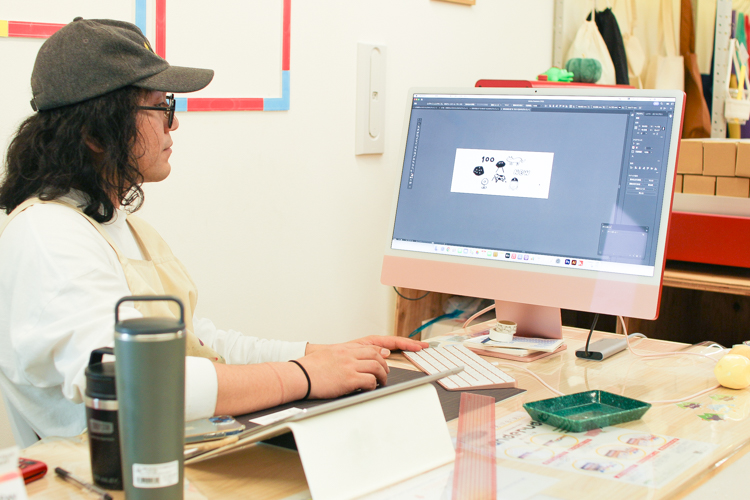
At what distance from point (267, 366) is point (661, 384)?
26.5 inches

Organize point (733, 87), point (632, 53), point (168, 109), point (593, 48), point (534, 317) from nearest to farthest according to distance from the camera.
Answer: point (168, 109) → point (534, 317) → point (593, 48) → point (632, 53) → point (733, 87)

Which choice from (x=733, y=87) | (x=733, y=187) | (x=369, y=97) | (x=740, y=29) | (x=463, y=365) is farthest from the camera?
(x=740, y=29)

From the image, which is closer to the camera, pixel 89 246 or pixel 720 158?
pixel 89 246

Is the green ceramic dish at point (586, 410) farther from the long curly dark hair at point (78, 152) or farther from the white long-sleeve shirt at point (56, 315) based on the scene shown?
the long curly dark hair at point (78, 152)

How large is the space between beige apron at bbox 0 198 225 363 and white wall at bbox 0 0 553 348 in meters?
0.38

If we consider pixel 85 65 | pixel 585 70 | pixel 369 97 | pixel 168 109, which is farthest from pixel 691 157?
pixel 85 65

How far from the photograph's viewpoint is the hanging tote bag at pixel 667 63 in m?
2.98

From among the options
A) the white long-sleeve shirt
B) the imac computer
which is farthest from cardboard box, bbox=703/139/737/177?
the white long-sleeve shirt

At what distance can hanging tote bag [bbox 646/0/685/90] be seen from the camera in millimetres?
2979

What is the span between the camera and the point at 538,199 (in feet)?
4.29

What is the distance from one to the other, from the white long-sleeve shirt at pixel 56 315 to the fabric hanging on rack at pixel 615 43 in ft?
7.49

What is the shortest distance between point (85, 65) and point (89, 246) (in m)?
0.26

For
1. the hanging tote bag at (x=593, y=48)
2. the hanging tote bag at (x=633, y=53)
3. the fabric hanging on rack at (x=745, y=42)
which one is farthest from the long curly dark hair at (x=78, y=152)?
the fabric hanging on rack at (x=745, y=42)

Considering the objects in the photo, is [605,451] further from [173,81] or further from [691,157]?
[691,157]
